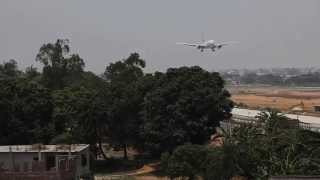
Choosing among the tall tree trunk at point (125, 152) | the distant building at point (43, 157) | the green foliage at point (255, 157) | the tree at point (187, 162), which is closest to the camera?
the green foliage at point (255, 157)

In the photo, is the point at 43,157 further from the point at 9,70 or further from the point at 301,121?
the point at 9,70

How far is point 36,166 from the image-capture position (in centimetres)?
4250

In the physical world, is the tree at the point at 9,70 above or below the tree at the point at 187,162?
above

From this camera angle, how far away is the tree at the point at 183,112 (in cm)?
5200

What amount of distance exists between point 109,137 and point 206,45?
61.2 meters

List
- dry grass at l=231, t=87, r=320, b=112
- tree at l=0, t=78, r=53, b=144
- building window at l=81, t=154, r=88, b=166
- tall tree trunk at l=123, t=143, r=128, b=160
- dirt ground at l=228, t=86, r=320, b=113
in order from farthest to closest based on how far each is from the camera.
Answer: dry grass at l=231, t=87, r=320, b=112 → dirt ground at l=228, t=86, r=320, b=113 → tall tree trunk at l=123, t=143, r=128, b=160 → tree at l=0, t=78, r=53, b=144 → building window at l=81, t=154, r=88, b=166

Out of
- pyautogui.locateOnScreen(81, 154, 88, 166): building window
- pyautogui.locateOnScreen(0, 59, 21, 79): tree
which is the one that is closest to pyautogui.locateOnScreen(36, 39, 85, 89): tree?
pyautogui.locateOnScreen(0, 59, 21, 79): tree

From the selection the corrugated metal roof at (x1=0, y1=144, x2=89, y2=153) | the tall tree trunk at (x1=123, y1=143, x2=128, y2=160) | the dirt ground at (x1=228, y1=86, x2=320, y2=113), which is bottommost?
the tall tree trunk at (x1=123, y1=143, x2=128, y2=160)

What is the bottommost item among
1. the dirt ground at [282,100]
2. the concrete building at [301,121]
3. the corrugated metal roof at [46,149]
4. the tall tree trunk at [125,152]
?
the tall tree trunk at [125,152]

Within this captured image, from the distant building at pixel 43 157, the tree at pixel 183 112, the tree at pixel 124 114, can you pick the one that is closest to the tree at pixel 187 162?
the distant building at pixel 43 157

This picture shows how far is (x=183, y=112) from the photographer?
5222cm

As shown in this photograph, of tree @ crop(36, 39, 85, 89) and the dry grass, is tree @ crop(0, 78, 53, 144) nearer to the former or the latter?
tree @ crop(36, 39, 85, 89)

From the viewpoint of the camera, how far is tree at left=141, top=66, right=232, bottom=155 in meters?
52.0

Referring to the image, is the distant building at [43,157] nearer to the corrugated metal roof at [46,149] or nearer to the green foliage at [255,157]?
the corrugated metal roof at [46,149]
